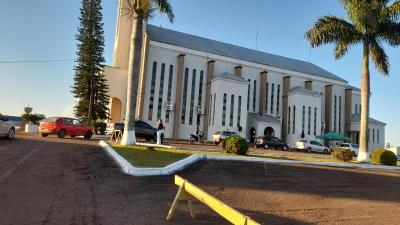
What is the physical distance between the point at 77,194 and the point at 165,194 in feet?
6.11

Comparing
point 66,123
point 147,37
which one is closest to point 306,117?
point 147,37

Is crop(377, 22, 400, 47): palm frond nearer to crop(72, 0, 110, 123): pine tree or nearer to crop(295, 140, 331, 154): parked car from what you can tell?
crop(295, 140, 331, 154): parked car

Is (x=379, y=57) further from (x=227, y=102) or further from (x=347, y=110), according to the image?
(x=347, y=110)

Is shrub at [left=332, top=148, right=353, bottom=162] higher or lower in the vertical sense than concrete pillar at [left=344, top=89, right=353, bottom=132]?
lower

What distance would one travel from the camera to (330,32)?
22.5m

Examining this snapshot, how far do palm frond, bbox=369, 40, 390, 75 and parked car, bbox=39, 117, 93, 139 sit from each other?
64.5ft

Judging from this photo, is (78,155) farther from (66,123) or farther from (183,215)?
(66,123)

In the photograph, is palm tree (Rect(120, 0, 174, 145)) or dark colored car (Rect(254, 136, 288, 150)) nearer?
palm tree (Rect(120, 0, 174, 145))

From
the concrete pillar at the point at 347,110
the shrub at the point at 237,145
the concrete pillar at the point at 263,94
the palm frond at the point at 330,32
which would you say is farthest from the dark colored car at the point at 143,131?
the concrete pillar at the point at 347,110

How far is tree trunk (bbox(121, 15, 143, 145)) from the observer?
18812 mm

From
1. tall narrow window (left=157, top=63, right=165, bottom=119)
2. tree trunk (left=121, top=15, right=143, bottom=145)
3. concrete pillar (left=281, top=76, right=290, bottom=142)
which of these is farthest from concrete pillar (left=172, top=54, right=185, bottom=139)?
tree trunk (left=121, top=15, right=143, bottom=145)

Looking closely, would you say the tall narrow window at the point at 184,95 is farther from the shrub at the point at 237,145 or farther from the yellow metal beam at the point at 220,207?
the yellow metal beam at the point at 220,207

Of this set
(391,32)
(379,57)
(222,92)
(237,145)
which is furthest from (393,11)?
(222,92)

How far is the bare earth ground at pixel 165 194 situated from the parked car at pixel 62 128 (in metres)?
12.4
